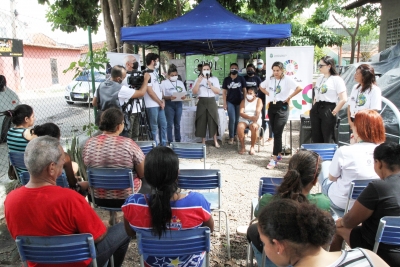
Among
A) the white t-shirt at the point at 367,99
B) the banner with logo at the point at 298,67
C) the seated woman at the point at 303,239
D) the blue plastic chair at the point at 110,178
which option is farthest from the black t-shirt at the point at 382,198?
the banner with logo at the point at 298,67

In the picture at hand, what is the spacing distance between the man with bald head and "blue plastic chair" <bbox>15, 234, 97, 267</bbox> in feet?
0.32

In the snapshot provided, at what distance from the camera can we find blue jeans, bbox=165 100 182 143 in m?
6.53

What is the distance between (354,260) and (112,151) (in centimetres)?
220

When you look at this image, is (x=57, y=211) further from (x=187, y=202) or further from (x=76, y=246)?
(x=187, y=202)

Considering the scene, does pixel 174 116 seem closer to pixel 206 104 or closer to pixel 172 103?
pixel 172 103

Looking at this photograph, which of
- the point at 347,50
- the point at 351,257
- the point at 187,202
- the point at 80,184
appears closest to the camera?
the point at 351,257

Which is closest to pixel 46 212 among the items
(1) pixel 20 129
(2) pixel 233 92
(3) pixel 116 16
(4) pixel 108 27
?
(1) pixel 20 129

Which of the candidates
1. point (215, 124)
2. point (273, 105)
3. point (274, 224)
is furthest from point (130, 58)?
point (274, 224)

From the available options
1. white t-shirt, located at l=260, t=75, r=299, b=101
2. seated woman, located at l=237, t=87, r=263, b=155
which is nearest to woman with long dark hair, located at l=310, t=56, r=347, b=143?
white t-shirt, located at l=260, t=75, r=299, b=101

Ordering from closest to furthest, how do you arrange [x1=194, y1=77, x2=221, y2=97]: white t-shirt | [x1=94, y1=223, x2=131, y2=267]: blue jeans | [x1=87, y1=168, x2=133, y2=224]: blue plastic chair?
[x1=94, y1=223, x2=131, y2=267]: blue jeans
[x1=87, y1=168, x2=133, y2=224]: blue plastic chair
[x1=194, y1=77, x2=221, y2=97]: white t-shirt

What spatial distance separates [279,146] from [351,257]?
436cm

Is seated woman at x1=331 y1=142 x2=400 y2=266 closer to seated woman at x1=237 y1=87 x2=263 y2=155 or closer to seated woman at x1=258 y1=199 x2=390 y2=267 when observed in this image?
seated woman at x1=258 y1=199 x2=390 y2=267

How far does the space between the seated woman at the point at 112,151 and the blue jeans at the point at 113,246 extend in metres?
0.63

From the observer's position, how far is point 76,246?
72.0 inches
